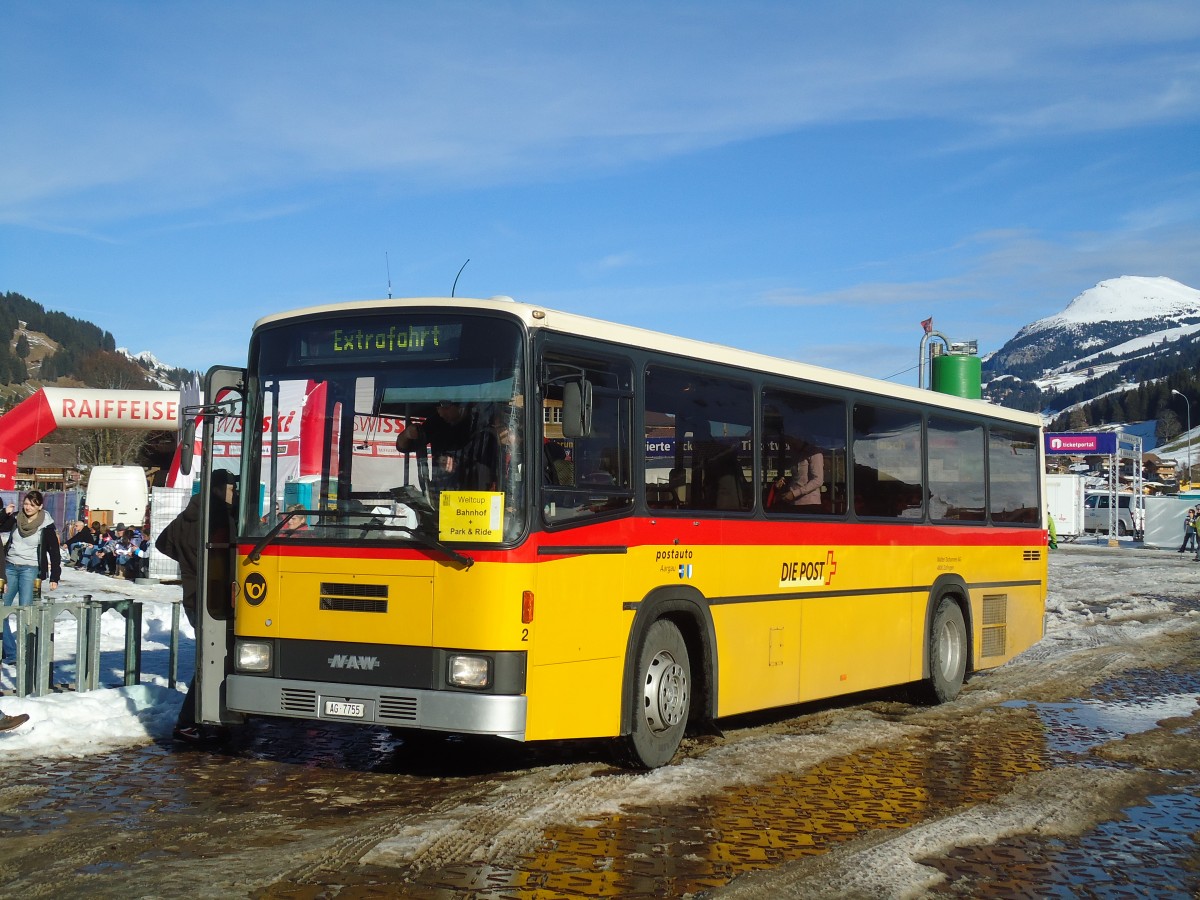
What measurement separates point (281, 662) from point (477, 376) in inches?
88.7

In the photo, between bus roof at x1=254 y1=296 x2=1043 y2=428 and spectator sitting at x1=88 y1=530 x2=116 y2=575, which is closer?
bus roof at x1=254 y1=296 x2=1043 y2=428

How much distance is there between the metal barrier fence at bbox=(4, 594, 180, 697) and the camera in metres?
10.9

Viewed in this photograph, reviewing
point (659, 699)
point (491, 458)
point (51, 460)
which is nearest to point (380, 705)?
→ point (491, 458)

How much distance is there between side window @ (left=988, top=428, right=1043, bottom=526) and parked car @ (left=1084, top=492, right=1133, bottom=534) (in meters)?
56.2

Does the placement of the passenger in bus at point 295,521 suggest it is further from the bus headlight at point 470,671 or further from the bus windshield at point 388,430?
the bus headlight at point 470,671

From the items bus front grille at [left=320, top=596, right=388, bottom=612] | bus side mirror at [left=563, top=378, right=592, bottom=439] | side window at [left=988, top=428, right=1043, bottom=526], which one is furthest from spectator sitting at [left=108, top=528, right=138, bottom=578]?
bus side mirror at [left=563, top=378, right=592, bottom=439]

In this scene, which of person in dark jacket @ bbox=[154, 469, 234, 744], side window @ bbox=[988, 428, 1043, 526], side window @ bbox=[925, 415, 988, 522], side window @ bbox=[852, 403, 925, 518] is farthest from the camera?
side window @ bbox=[988, 428, 1043, 526]

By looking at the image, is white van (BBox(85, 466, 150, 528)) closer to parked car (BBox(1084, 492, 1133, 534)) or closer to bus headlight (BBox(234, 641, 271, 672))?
bus headlight (BBox(234, 641, 271, 672))

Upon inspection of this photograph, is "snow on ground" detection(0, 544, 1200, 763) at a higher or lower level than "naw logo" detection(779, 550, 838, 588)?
lower

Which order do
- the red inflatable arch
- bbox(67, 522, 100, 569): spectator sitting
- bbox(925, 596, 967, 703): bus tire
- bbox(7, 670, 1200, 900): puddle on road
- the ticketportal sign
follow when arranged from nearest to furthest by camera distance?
bbox(7, 670, 1200, 900): puddle on road
bbox(925, 596, 967, 703): bus tire
the red inflatable arch
bbox(67, 522, 100, 569): spectator sitting
the ticketportal sign

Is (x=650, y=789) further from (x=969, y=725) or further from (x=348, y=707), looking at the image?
(x=969, y=725)

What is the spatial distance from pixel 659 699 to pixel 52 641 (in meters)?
5.26

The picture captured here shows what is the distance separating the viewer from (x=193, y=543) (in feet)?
34.1

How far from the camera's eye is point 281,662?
8.49 m
